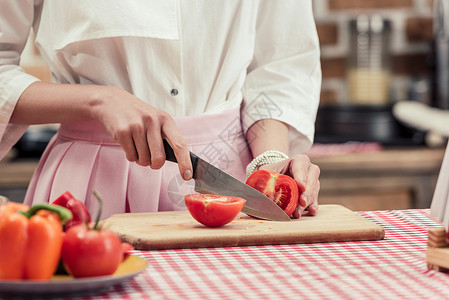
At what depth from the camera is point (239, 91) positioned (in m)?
1.61

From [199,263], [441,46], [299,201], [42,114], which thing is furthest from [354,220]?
[441,46]

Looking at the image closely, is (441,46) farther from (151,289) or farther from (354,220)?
(151,289)

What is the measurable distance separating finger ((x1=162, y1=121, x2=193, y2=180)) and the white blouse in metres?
0.25

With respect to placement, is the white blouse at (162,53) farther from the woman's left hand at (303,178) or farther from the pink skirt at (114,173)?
the woman's left hand at (303,178)

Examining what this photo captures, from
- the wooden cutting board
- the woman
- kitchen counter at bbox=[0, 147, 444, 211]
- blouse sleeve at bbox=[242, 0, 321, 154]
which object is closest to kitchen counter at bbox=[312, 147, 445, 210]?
kitchen counter at bbox=[0, 147, 444, 211]

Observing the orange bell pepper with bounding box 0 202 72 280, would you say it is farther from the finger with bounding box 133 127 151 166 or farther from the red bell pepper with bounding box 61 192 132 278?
the finger with bounding box 133 127 151 166

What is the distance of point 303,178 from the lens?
1391mm

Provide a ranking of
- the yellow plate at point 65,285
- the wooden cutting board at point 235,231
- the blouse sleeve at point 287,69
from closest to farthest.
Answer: the yellow plate at point 65,285 → the wooden cutting board at point 235,231 → the blouse sleeve at point 287,69

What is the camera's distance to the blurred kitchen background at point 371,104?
9.48 feet

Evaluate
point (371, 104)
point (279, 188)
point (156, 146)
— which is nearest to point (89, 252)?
point (156, 146)

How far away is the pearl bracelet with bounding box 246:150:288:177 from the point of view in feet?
4.96

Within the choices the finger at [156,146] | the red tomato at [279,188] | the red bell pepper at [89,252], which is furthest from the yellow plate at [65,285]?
the red tomato at [279,188]

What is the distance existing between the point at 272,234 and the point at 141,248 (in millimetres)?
208

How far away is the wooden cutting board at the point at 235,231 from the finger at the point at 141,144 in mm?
112
